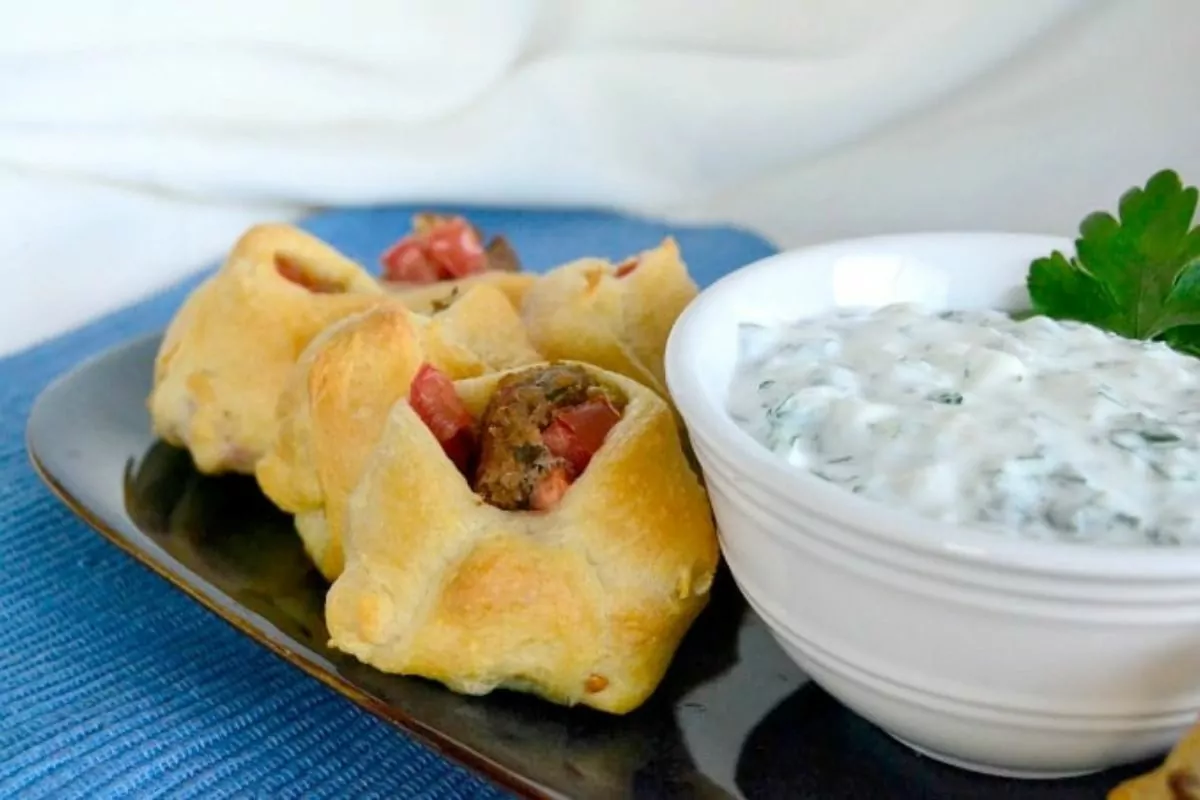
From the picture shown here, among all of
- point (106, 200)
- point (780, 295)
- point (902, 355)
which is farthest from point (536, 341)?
point (106, 200)

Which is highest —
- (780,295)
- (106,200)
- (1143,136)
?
(780,295)

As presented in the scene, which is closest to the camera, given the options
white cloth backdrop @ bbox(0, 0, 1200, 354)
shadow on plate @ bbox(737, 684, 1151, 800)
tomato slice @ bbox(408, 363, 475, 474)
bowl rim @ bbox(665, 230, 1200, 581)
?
bowl rim @ bbox(665, 230, 1200, 581)

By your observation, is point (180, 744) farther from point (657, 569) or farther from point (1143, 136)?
point (1143, 136)

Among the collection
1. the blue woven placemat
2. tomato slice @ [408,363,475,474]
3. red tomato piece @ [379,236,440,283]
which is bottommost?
the blue woven placemat

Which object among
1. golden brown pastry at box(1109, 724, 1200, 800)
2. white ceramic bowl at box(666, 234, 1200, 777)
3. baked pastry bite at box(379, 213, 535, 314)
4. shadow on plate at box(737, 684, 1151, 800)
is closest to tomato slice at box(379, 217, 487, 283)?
baked pastry bite at box(379, 213, 535, 314)

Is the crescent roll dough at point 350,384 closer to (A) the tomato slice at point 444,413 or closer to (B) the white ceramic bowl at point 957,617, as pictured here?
(A) the tomato slice at point 444,413

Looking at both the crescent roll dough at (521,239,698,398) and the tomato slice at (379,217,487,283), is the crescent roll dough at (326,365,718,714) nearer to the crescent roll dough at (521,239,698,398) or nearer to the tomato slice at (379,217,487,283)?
the crescent roll dough at (521,239,698,398)
